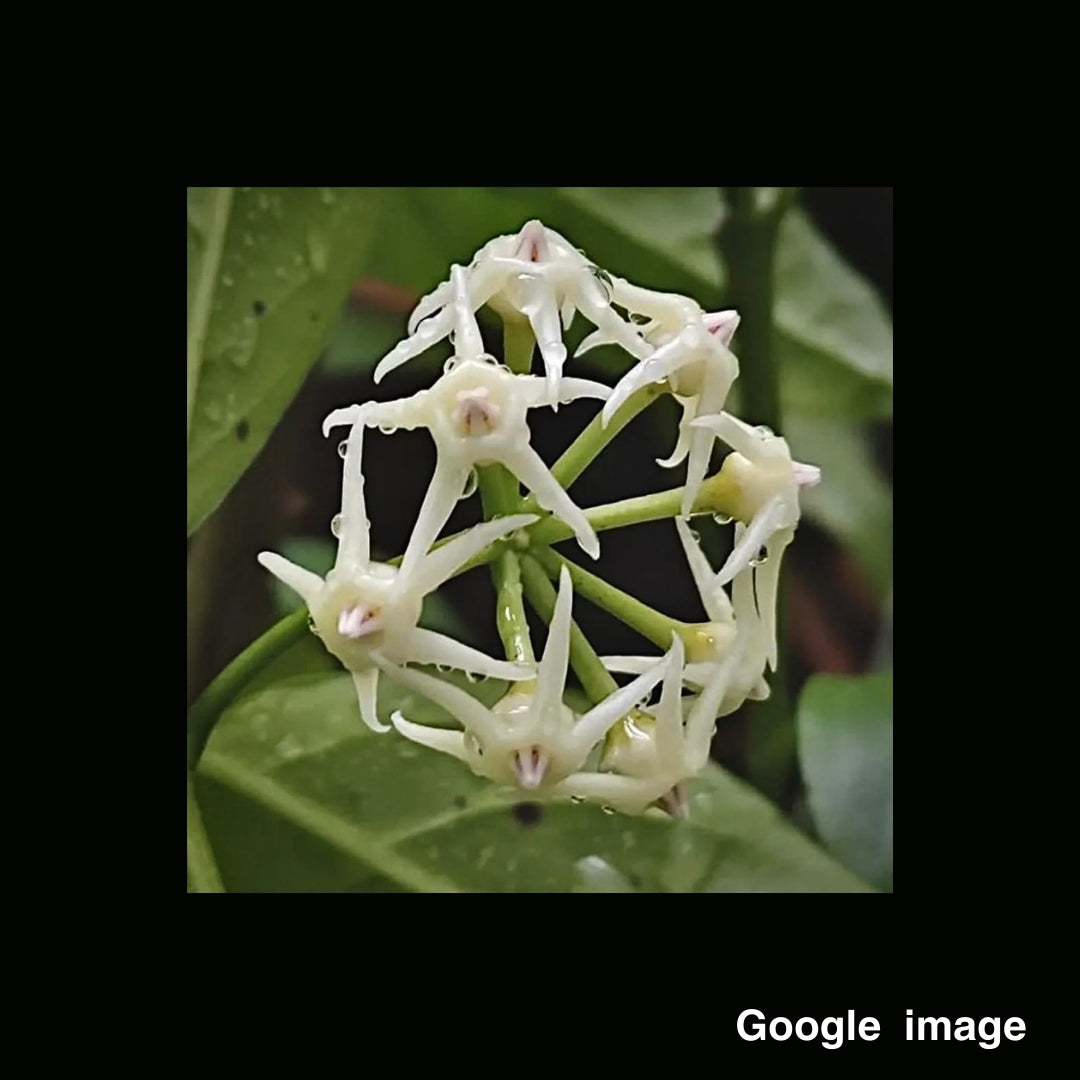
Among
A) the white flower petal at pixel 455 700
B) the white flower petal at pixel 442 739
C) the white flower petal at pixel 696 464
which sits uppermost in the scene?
the white flower petal at pixel 696 464

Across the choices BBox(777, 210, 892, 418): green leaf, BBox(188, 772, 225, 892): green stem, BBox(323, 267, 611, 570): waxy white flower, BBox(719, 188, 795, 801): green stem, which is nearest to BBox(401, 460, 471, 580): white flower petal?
BBox(323, 267, 611, 570): waxy white flower

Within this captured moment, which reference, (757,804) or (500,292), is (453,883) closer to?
(757,804)

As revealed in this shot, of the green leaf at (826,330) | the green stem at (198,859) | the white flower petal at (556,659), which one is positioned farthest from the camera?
the green leaf at (826,330)

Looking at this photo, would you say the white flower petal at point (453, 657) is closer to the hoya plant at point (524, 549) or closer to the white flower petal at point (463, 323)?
the hoya plant at point (524, 549)

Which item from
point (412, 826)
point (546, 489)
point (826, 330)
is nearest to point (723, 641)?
point (546, 489)

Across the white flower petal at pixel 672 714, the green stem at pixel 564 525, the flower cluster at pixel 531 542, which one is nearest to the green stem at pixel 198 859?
the green stem at pixel 564 525

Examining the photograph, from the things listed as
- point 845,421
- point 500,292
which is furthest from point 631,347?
point 845,421

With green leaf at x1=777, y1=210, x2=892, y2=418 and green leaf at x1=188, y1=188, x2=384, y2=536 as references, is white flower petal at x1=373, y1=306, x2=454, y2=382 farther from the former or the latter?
green leaf at x1=777, y1=210, x2=892, y2=418
